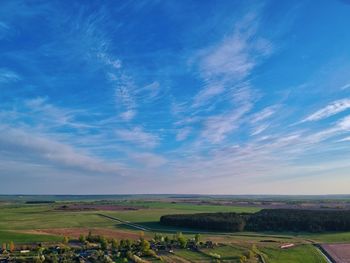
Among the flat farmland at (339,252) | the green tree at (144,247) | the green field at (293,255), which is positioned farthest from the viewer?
the green tree at (144,247)

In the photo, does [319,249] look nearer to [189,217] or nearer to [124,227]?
[189,217]

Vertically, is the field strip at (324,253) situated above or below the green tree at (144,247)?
below

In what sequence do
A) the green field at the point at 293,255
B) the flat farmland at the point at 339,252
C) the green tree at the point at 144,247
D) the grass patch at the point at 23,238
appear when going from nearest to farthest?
the green field at the point at 293,255 → the flat farmland at the point at 339,252 → the green tree at the point at 144,247 → the grass patch at the point at 23,238

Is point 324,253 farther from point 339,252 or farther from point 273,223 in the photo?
point 273,223

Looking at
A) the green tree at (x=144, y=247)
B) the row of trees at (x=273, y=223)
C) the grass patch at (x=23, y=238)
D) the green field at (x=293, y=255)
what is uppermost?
the row of trees at (x=273, y=223)

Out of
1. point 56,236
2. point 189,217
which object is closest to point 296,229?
point 189,217

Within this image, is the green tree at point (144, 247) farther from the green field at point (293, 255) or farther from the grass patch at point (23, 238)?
the grass patch at point (23, 238)

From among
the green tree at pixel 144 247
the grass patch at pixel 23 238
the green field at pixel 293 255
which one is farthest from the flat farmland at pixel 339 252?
the grass patch at pixel 23 238

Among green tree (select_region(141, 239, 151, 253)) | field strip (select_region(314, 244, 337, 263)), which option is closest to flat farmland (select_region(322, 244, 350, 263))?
field strip (select_region(314, 244, 337, 263))
